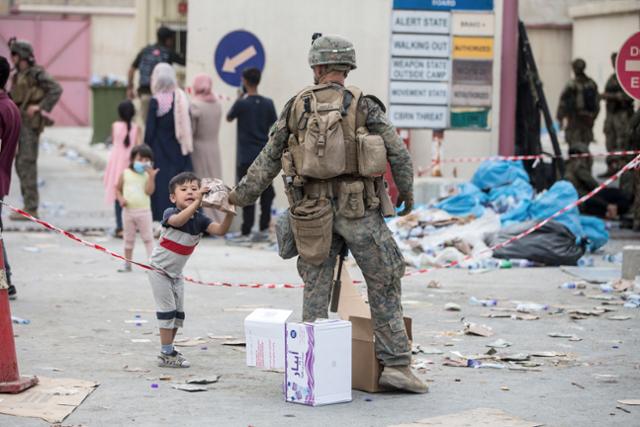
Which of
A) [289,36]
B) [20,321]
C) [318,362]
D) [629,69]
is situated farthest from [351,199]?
[289,36]

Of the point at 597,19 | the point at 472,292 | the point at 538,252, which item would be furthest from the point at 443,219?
the point at 597,19

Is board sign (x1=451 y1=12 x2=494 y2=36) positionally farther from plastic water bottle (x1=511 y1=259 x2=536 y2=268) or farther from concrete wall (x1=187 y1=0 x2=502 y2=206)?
plastic water bottle (x1=511 y1=259 x2=536 y2=268)

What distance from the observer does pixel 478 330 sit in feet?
30.4

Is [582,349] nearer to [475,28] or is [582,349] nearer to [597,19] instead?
[475,28]

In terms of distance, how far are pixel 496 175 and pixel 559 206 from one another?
5.21ft

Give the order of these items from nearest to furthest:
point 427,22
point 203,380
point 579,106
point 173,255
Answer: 1. point 203,380
2. point 173,255
3. point 427,22
4. point 579,106

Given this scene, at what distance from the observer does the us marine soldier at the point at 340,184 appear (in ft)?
22.7

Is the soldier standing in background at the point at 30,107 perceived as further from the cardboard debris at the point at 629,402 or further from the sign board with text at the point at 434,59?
the cardboard debris at the point at 629,402

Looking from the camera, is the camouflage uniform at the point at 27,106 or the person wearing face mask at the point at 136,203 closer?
the person wearing face mask at the point at 136,203

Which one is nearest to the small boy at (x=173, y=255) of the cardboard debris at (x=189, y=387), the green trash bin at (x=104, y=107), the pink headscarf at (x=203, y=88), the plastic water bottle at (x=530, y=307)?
the cardboard debris at (x=189, y=387)

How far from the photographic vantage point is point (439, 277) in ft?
40.2

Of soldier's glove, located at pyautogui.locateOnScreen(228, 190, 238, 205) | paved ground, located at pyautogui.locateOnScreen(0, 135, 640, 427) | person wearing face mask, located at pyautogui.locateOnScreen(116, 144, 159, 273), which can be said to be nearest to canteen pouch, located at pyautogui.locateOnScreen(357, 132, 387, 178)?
soldier's glove, located at pyautogui.locateOnScreen(228, 190, 238, 205)

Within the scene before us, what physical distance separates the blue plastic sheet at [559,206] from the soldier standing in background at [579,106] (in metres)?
7.75

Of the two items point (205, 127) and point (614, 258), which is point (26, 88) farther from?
point (614, 258)
